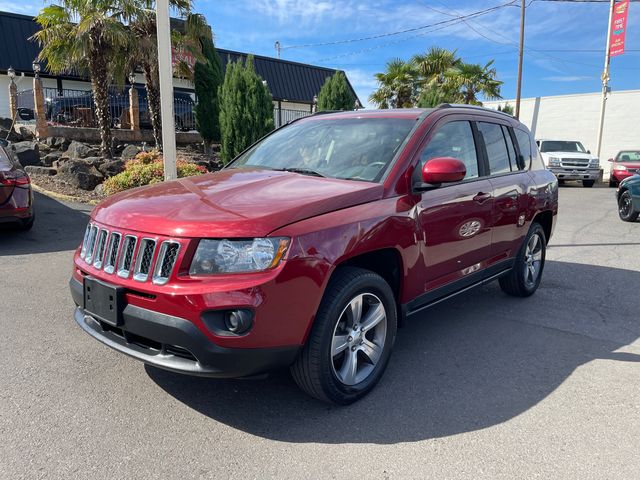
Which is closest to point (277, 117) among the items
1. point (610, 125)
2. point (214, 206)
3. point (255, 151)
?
point (610, 125)

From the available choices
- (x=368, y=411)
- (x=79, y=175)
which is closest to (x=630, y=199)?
(x=368, y=411)

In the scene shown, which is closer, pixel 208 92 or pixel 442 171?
pixel 442 171

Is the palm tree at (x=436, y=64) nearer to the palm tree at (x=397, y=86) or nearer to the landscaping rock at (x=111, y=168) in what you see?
the palm tree at (x=397, y=86)

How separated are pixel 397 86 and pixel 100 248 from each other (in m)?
25.6

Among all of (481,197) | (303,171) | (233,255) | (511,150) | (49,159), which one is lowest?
(49,159)

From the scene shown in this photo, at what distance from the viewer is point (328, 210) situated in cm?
296

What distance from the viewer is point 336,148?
3.96m

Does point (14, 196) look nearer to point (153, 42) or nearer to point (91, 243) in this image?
point (91, 243)

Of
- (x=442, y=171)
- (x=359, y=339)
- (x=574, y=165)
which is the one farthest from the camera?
(x=574, y=165)

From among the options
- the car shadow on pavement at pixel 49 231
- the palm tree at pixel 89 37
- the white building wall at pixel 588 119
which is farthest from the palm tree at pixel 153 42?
the white building wall at pixel 588 119

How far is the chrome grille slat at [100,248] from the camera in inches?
121

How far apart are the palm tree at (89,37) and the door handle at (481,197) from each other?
12.0m

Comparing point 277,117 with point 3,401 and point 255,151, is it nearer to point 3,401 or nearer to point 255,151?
point 255,151

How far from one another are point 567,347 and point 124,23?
14.1m
